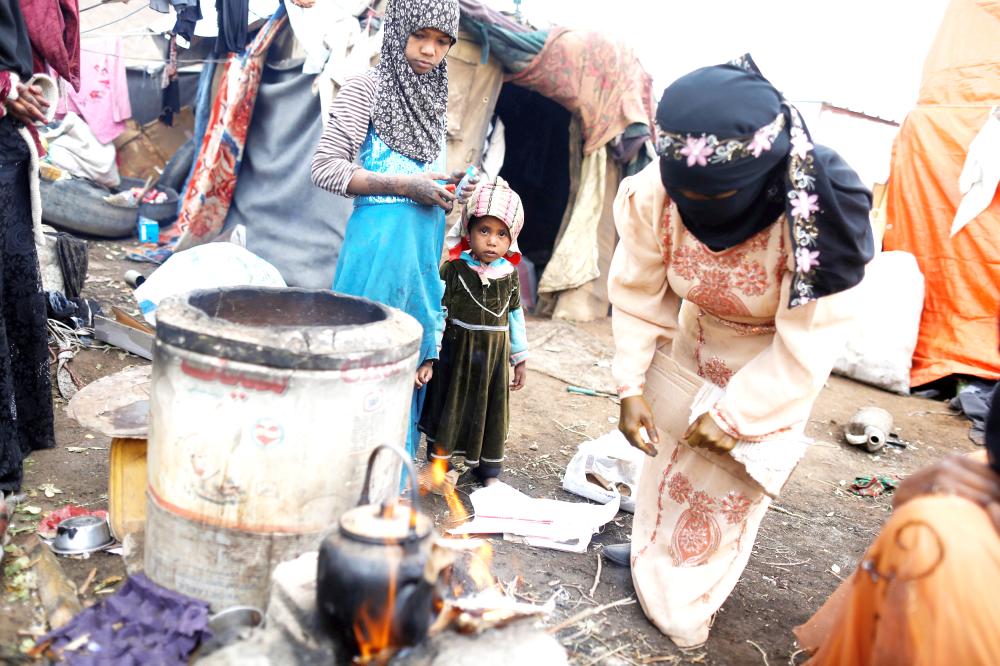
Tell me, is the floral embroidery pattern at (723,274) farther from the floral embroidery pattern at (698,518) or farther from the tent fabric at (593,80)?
the tent fabric at (593,80)

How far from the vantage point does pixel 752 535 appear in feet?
9.68

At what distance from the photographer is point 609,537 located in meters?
3.69

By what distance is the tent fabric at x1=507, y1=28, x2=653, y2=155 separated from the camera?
23.1 ft

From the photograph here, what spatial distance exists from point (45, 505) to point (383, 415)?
5.97ft

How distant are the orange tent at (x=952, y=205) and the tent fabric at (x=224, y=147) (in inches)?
252

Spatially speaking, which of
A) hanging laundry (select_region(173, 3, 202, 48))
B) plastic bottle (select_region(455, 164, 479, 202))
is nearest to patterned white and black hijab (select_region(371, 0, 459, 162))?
plastic bottle (select_region(455, 164, 479, 202))

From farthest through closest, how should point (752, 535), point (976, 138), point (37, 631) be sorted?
point (976, 138) < point (752, 535) < point (37, 631)

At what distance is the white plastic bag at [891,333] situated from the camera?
7.52m

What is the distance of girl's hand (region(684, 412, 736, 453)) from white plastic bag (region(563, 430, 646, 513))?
1389 millimetres

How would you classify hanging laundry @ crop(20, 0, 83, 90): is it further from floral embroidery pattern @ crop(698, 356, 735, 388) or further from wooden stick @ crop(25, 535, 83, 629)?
floral embroidery pattern @ crop(698, 356, 735, 388)

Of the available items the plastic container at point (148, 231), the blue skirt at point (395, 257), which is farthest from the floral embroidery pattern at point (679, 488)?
the plastic container at point (148, 231)

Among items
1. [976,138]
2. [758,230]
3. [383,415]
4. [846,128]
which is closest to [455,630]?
[383,415]

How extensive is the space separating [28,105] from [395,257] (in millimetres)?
1643

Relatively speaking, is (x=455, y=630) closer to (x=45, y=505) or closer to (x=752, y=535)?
(x=752, y=535)
